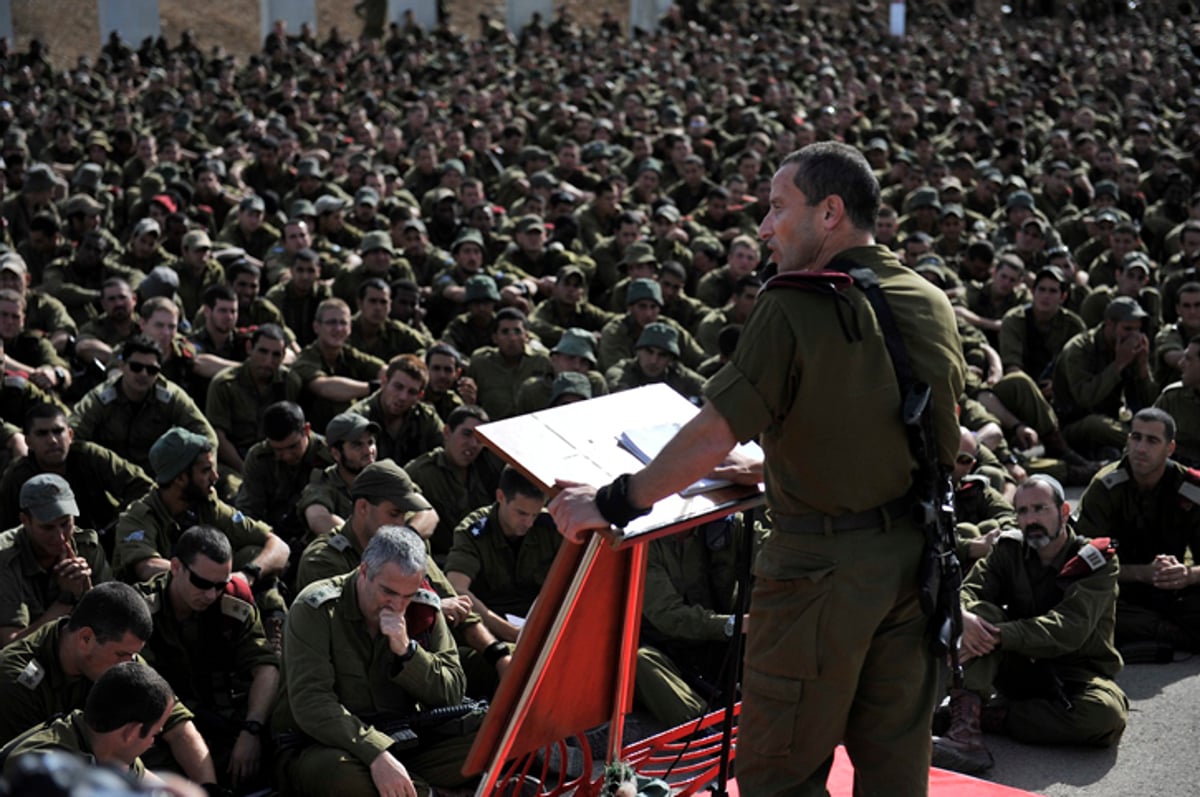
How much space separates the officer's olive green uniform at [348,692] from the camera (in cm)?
420

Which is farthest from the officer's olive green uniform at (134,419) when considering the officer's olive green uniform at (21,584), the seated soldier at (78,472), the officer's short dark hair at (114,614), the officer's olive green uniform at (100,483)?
the officer's short dark hair at (114,614)

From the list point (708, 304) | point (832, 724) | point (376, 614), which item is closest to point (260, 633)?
point (376, 614)

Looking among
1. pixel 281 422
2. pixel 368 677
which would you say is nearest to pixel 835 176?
pixel 368 677

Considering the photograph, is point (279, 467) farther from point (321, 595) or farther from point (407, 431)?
point (321, 595)

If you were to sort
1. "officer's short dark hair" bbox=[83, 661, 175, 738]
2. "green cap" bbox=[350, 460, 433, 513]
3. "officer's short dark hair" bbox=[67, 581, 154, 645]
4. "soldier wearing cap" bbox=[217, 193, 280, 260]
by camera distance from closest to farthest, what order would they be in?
"officer's short dark hair" bbox=[83, 661, 175, 738], "officer's short dark hair" bbox=[67, 581, 154, 645], "green cap" bbox=[350, 460, 433, 513], "soldier wearing cap" bbox=[217, 193, 280, 260]

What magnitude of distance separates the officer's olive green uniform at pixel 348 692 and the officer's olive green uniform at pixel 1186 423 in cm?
450

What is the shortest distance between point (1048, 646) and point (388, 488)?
2.51 m

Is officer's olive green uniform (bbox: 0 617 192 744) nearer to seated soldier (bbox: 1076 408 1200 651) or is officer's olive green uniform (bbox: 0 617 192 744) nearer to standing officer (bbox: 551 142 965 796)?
standing officer (bbox: 551 142 965 796)

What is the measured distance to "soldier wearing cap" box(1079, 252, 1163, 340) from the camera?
32.1ft

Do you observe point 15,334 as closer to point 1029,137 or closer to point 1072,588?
point 1072,588

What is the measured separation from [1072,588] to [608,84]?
51.7ft

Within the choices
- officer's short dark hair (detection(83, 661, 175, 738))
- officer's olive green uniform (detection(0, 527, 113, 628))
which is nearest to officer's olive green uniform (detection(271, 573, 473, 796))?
officer's short dark hair (detection(83, 661, 175, 738))

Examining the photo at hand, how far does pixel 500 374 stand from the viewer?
8312 mm

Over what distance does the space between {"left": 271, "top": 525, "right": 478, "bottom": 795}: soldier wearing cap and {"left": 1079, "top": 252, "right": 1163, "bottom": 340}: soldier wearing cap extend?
6.75 meters
